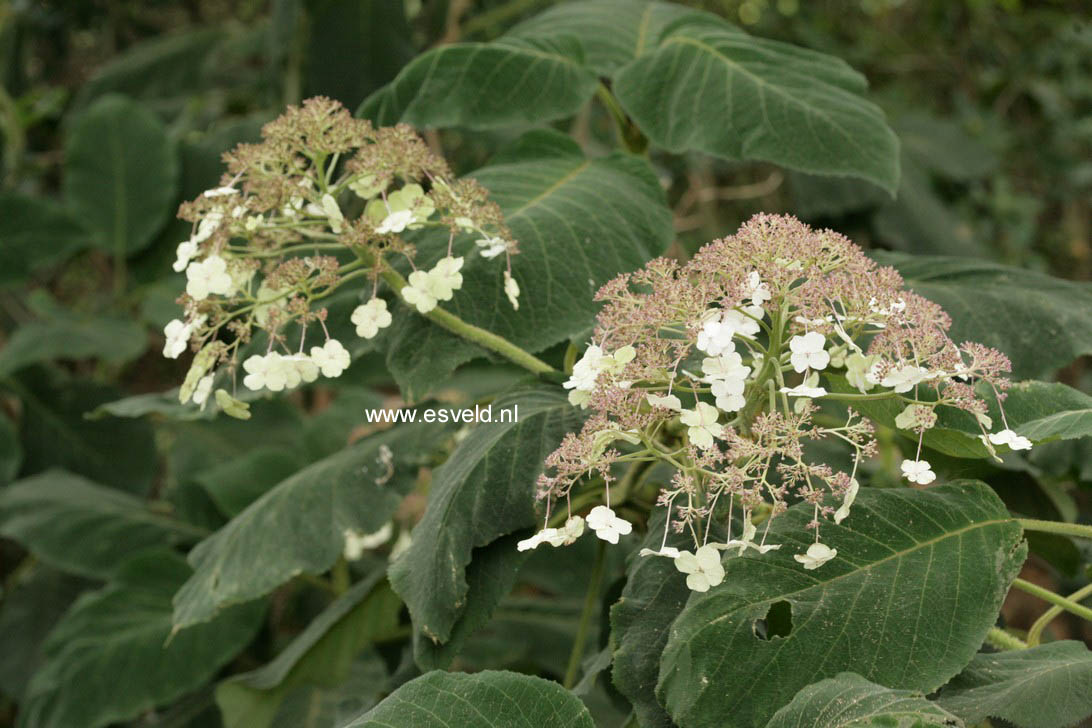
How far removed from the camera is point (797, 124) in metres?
0.91

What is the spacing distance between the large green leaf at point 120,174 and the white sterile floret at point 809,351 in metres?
1.47

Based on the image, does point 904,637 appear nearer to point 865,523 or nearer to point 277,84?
point 865,523

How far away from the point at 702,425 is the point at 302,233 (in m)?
0.35

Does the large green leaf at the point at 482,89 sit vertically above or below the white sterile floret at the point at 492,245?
above

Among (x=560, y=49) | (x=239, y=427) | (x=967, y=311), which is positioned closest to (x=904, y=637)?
(x=967, y=311)

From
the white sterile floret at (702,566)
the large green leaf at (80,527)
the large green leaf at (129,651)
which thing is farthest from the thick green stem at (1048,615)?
the large green leaf at (80,527)

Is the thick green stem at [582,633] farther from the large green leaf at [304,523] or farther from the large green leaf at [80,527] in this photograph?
the large green leaf at [80,527]

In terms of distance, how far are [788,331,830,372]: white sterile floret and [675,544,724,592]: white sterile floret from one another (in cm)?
11

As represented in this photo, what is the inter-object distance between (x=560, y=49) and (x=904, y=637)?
0.64m

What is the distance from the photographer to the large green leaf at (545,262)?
781 mm

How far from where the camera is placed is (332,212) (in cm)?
71

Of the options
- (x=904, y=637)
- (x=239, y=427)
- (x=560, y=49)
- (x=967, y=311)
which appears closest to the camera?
(x=904, y=637)

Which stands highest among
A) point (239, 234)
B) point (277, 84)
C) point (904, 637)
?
point (239, 234)

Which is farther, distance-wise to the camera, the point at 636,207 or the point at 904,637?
the point at 636,207
